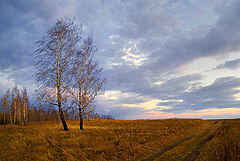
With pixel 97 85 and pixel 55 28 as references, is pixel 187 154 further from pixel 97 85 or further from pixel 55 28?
pixel 55 28

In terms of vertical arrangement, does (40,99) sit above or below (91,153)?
above

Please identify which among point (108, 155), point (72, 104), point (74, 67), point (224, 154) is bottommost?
point (108, 155)

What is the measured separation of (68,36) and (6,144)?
14.6m

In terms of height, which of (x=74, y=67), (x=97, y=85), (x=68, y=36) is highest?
(x=68, y=36)

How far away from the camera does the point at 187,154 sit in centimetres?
942

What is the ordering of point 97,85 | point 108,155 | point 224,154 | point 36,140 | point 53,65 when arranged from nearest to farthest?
1. point 224,154
2. point 108,155
3. point 36,140
4. point 53,65
5. point 97,85

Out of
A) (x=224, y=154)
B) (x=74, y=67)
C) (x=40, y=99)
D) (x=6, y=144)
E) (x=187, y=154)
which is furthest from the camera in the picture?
(x=74, y=67)

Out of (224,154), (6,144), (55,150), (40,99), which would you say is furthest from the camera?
(40,99)

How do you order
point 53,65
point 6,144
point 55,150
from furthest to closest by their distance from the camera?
1. point 53,65
2. point 6,144
3. point 55,150

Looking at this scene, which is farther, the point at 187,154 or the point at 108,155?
the point at 108,155

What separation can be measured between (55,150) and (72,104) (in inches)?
365

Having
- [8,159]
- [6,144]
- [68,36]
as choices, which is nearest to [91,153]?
[8,159]

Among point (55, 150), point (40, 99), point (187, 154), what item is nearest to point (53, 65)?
point (40, 99)

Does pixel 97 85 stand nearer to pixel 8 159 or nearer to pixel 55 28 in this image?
pixel 55 28
